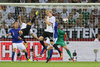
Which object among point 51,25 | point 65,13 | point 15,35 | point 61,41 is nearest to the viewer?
point 65,13

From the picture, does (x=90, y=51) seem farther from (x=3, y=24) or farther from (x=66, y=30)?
(x=3, y=24)

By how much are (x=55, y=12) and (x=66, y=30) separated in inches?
24.9

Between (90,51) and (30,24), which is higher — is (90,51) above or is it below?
below

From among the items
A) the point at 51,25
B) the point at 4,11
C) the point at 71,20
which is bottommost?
the point at 51,25

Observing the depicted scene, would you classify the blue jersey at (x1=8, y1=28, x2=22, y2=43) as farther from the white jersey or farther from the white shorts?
the white jersey

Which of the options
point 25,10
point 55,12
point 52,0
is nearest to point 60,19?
point 55,12

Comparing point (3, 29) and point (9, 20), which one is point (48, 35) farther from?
point (3, 29)

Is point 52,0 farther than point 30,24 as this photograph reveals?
Yes

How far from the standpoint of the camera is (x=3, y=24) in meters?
13.1

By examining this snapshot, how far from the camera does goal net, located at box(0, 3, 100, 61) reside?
12.9 meters

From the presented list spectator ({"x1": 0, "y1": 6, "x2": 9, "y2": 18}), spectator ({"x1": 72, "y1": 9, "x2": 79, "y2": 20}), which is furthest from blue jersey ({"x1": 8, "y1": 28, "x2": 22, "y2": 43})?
spectator ({"x1": 72, "y1": 9, "x2": 79, "y2": 20})

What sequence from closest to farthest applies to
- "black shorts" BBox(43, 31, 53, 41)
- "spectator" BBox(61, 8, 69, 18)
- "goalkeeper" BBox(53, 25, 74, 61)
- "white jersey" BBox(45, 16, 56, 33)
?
1. "spectator" BBox(61, 8, 69, 18)
2. "white jersey" BBox(45, 16, 56, 33)
3. "black shorts" BBox(43, 31, 53, 41)
4. "goalkeeper" BBox(53, 25, 74, 61)

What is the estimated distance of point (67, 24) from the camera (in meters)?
13.0

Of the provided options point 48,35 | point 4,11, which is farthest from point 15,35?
point 48,35
